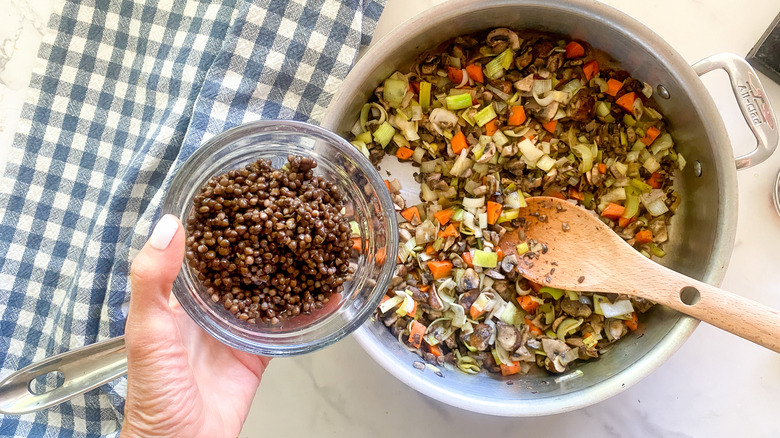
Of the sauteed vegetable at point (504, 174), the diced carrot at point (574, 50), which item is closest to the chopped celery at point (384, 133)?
the sauteed vegetable at point (504, 174)

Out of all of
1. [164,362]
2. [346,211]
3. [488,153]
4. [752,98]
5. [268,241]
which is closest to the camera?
[164,362]

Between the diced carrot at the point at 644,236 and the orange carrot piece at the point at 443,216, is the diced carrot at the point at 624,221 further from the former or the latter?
the orange carrot piece at the point at 443,216

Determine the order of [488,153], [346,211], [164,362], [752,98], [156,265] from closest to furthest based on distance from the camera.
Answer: [156,265], [164,362], [752,98], [346,211], [488,153]

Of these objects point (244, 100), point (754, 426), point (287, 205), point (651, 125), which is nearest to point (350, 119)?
point (244, 100)

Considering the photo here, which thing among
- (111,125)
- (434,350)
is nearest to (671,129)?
(434,350)

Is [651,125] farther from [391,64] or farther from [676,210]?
[391,64]

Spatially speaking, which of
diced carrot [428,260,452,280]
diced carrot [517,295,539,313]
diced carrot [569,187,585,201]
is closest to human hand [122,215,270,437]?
diced carrot [428,260,452,280]

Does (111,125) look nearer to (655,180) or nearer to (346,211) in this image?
(346,211)

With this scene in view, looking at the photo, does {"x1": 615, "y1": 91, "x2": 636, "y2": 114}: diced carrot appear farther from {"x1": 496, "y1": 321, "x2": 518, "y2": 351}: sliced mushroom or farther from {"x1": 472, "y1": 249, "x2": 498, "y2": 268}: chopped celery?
{"x1": 496, "y1": 321, "x2": 518, "y2": 351}: sliced mushroom
